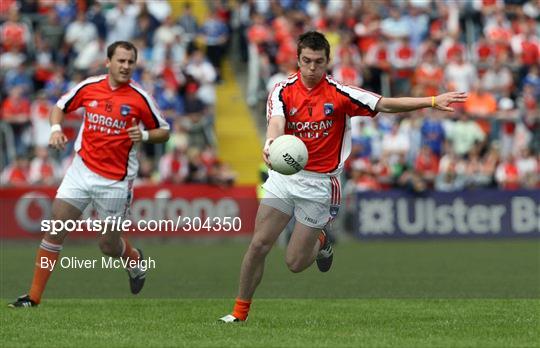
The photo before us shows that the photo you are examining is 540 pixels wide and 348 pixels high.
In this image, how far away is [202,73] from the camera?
1069 inches

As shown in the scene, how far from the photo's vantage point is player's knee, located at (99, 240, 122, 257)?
41.8 feet

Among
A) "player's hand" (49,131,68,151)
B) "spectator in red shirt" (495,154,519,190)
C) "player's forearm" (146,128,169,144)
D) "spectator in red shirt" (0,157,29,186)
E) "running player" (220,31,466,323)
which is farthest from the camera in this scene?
"spectator in red shirt" (495,154,519,190)

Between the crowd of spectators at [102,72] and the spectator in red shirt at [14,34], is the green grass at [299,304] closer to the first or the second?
the crowd of spectators at [102,72]

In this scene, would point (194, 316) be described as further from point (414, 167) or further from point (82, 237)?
point (414, 167)

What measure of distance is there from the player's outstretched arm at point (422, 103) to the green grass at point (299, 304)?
1.84 metres

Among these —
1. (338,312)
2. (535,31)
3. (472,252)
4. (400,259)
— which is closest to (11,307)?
(338,312)

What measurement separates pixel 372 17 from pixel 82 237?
8861 millimetres

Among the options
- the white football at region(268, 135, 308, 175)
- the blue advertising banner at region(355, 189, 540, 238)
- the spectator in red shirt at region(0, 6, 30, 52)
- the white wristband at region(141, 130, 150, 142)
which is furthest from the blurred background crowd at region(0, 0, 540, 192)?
the white football at region(268, 135, 308, 175)

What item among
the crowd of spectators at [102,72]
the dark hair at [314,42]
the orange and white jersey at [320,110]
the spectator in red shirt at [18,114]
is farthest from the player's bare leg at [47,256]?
the spectator in red shirt at [18,114]

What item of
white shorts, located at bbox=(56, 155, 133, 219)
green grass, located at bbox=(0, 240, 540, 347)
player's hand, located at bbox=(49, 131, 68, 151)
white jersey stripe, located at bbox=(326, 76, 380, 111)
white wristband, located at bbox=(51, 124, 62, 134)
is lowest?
green grass, located at bbox=(0, 240, 540, 347)

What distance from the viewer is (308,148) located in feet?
36.2

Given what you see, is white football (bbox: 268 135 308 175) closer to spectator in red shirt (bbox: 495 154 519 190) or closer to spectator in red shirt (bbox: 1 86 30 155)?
spectator in red shirt (bbox: 495 154 519 190)

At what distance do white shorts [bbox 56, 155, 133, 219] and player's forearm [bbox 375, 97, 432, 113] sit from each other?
3.21 m

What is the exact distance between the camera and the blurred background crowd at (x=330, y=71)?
2547 cm
